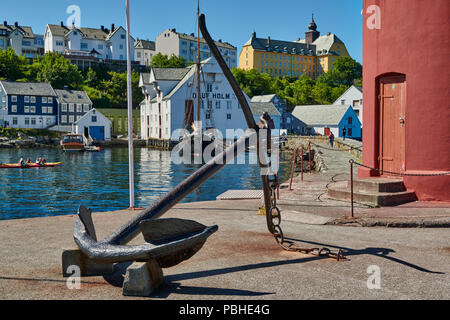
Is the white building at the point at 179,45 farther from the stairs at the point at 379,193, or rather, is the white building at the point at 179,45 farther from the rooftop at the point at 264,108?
the stairs at the point at 379,193

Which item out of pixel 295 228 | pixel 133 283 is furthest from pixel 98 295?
pixel 295 228

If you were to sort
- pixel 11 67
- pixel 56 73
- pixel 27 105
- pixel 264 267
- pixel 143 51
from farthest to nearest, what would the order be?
pixel 143 51 < pixel 11 67 < pixel 56 73 < pixel 27 105 < pixel 264 267

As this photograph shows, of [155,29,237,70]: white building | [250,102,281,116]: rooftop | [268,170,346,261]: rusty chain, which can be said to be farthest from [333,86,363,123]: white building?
[268,170,346,261]: rusty chain

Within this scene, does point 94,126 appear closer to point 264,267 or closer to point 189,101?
point 189,101

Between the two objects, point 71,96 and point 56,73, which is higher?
point 56,73

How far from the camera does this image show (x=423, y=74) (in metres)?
10.4

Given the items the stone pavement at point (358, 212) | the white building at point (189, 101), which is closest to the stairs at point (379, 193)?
the stone pavement at point (358, 212)

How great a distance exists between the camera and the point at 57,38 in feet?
376

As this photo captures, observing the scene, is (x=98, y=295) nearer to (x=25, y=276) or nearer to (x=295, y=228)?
(x=25, y=276)

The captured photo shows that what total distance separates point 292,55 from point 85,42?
7287 cm

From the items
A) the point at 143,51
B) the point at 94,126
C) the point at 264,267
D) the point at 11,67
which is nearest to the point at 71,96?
the point at 94,126

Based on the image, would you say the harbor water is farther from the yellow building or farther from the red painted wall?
the yellow building

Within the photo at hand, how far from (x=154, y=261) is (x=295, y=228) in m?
3.93

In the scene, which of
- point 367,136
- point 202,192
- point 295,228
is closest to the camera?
point 295,228
